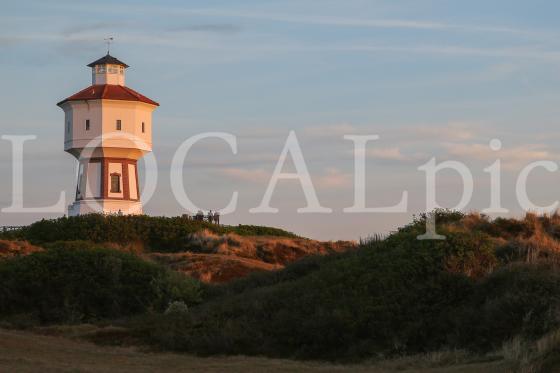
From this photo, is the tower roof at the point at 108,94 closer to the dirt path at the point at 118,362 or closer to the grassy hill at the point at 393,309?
the grassy hill at the point at 393,309

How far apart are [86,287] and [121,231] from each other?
18168 mm

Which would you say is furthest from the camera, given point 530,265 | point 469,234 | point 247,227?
point 247,227

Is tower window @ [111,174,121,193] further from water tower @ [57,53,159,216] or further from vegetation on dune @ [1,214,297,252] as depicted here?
vegetation on dune @ [1,214,297,252]

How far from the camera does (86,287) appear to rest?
972 inches

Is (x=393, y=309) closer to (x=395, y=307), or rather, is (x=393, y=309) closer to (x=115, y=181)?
(x=395, y=307)

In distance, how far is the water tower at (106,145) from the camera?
53781 millimetres

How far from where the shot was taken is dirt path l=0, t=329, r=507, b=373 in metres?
14.7

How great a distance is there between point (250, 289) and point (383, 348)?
20.9 feet

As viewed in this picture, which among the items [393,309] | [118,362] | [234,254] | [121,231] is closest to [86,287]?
[393,309]

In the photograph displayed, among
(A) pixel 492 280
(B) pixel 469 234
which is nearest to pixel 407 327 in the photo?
(A) pixel 492 280

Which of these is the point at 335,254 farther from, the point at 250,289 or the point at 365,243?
the point at 250,289

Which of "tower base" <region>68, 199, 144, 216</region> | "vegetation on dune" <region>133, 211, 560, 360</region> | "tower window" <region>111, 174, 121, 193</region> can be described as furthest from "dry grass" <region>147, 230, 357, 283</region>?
"tower base" <region>68, 199, 144, 216</region>

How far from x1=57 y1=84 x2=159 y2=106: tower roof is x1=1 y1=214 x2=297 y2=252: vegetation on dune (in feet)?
33.0

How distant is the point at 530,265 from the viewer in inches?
759
